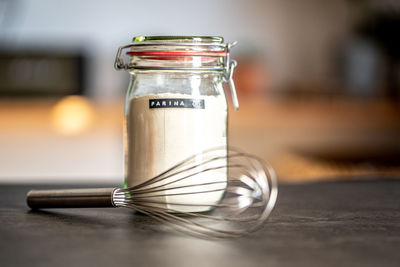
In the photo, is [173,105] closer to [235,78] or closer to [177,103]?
[177,103]

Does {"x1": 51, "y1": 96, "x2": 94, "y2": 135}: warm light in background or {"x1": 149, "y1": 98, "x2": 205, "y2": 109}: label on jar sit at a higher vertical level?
{"x1": 149, "y1": 98, "x2": 205, "y2": 109}: label on jar

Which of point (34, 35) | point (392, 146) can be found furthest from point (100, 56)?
point (392, 146)

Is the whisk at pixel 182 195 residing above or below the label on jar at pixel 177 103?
below

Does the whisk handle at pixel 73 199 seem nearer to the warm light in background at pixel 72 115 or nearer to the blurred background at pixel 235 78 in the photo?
the blurred background at pixel 235 78

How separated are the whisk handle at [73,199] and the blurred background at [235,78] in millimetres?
1342

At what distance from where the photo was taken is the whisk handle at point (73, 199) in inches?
20.5

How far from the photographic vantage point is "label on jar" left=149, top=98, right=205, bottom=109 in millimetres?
522

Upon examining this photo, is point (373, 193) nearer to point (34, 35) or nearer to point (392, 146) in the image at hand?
point (392, 146)

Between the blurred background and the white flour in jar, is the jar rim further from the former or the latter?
the blurred background

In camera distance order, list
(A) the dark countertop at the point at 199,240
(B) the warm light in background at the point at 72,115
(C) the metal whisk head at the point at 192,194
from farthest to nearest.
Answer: (B) the warm light in background at the point at 72,115 < (C) the metal whisk head at the point at 192,194 < (A) the dark countertop at the point at 199,240

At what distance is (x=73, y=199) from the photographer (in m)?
0.53

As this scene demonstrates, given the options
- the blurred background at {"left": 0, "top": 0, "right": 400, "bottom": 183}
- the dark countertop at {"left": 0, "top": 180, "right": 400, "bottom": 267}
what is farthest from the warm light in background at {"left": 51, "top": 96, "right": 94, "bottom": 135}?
the dark countertop at {"left": 0, "top": 180, "right": 400, "bottom": 267}

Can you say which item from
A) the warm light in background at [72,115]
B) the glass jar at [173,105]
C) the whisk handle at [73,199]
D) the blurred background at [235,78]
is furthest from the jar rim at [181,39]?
the warm light in background at [72,115]

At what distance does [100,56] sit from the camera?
2.33m
